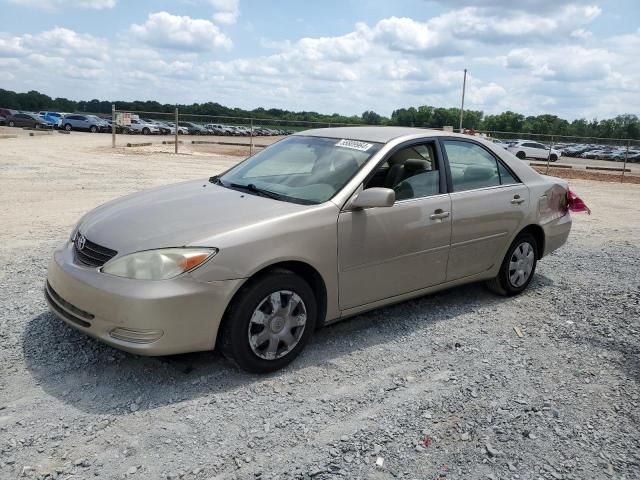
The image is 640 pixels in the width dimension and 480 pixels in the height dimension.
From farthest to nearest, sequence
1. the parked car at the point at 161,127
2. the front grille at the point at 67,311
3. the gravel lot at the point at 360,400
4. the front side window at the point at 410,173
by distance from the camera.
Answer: the parked car at the point at 161,127 → the front side window at the point at 410,173 → the front grille at the point at 67,311 → the gravel lot at the point at 360,400

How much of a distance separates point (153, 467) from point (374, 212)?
2262mm

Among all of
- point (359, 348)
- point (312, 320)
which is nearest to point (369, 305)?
point (359, 348)

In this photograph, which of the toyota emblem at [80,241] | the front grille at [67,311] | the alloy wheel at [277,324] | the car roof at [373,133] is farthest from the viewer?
the car roof at [373,133]

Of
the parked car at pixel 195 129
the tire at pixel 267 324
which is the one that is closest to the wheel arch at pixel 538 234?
the tire at pixel 267 324

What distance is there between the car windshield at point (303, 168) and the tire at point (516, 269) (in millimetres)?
1902

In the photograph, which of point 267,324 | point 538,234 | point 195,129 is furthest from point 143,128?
point 267,324

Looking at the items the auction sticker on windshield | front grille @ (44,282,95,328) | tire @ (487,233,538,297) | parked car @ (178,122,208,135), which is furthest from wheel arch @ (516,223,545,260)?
parked car @ (178,122,208,135)

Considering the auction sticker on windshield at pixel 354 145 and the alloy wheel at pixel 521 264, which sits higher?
the auction sticker on windshield at pixel 354 145

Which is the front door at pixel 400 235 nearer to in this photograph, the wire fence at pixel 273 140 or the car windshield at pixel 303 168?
the car windshield at pixel 303 168

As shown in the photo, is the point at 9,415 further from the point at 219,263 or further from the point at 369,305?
the point at 369,305

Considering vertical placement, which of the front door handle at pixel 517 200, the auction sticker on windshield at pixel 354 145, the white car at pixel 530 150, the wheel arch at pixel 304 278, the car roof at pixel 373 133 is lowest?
the wheel arch at pixel 304 278

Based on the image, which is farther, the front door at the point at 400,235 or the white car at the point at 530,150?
the white car at the point at 530,150

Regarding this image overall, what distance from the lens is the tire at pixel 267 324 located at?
11.5 ft

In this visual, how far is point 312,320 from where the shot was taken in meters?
3.88
